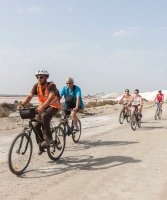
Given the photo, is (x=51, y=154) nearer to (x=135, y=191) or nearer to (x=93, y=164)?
(x=93, y=164)

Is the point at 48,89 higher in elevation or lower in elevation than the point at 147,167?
higher

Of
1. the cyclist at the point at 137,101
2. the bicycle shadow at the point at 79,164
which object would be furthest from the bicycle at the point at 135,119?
the bicycle shadow at the point at 79,164

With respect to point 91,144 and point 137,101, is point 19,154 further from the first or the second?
point 137,101

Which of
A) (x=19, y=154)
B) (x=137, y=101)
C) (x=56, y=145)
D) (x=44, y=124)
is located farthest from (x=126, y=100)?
(x=19, y=154)

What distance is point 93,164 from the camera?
8766 millimetres

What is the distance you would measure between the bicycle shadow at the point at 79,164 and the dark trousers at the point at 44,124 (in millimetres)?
706

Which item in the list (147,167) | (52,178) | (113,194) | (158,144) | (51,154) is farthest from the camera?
(158,144)

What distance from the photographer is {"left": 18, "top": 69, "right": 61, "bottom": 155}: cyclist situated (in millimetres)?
8531

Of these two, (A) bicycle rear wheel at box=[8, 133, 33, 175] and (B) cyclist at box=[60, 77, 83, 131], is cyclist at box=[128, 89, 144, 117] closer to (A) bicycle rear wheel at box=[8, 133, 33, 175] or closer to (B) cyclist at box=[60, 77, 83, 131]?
(B) cyclist at box=[60, 77, 83, 131]

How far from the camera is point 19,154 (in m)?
7.85

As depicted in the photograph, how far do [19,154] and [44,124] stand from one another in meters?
1.03

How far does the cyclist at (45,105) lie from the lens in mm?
8531

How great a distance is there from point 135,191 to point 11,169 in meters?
2.65

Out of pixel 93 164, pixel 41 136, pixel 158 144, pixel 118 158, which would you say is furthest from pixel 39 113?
pixel 158 144
